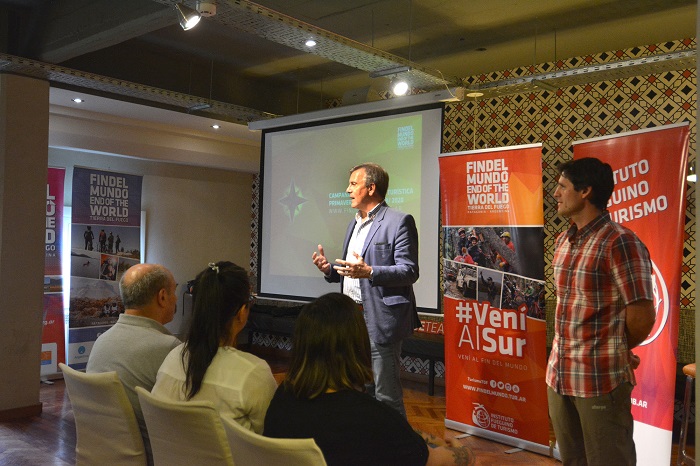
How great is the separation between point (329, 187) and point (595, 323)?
3.61m

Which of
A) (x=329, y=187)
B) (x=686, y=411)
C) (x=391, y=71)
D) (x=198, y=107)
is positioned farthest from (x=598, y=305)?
(x=198, y=107)

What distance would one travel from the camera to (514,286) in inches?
166

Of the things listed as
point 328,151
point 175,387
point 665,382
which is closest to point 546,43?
point 328,151

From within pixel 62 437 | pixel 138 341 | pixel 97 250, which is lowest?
pixel 62 437

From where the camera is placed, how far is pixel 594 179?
2.29 m

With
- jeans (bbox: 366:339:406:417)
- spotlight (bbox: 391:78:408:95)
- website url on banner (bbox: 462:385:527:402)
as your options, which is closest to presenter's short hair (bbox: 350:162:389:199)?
jeans (bbox: 366:339:406:417)

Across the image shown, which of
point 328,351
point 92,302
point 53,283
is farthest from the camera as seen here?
point 92,302

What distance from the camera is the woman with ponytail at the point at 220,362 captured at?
6.04 ft

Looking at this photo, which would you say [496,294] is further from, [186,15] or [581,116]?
[186,15]

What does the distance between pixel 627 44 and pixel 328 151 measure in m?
2.60

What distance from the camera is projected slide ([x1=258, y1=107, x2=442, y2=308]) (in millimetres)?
4961

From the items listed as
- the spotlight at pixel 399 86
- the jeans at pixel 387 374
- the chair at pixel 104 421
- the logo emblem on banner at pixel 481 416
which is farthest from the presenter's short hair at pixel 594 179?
the spotlight at pixel 399 86

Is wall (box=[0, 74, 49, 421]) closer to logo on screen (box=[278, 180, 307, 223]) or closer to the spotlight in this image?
logo on screen (box=[278, 180, 307, 223])

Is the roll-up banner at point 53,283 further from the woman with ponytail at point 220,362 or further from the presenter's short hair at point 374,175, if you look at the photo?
the woman with ponytail at point 220,362
